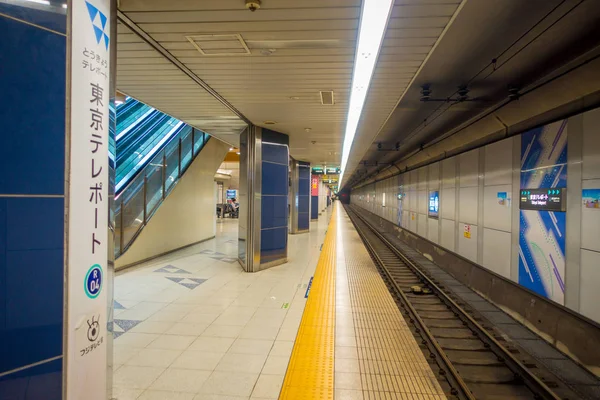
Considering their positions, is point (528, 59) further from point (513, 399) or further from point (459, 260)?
point (459, 260)

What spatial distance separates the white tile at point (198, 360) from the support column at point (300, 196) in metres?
12.3

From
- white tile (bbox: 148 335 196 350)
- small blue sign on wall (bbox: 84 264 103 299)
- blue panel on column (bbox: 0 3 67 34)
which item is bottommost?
white tile (bbox: 148 335 196 350)

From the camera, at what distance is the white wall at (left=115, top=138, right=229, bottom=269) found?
848 centimetres

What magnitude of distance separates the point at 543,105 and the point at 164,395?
5.91 metres

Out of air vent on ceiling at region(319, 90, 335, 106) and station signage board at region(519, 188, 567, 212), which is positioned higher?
air vent on ceiling at region(319, 90, 335, 106)

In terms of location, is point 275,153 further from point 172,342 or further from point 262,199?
point 172,342

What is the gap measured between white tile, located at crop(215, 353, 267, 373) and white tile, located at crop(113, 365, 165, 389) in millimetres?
595

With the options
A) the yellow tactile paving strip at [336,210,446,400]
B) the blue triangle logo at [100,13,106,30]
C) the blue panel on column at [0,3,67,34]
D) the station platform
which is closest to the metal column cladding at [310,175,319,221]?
the station platform

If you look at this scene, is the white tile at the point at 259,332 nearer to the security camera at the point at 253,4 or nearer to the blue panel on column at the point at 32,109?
the blue panel on column at the point at 32,109

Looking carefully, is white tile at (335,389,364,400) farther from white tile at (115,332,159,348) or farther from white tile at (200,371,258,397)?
white tile at (115,332,159,348)

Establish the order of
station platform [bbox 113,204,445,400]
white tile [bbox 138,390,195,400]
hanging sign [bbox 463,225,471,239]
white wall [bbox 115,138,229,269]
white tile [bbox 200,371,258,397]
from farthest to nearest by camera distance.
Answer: white wall [bbox 115,138,229,269]
hanging sign [bbox 463,225,471,239]
station platform [bbox 113,204,445,400]
white tile [bbox 200,371,258,397]
white tile [bbox 138,390,195,400]

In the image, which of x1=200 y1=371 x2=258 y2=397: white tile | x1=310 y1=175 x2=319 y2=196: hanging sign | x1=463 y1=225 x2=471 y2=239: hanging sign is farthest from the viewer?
x1=310 y1=175 x2=319 y2=196: hanging sign

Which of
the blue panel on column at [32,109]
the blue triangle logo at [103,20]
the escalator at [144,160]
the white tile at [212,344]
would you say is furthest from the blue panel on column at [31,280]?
the escalator at [144,160]

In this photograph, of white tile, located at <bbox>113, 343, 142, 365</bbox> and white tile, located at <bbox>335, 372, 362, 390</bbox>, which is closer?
white tile, located at <bbox>335, 372, 362, 390</bbox>
